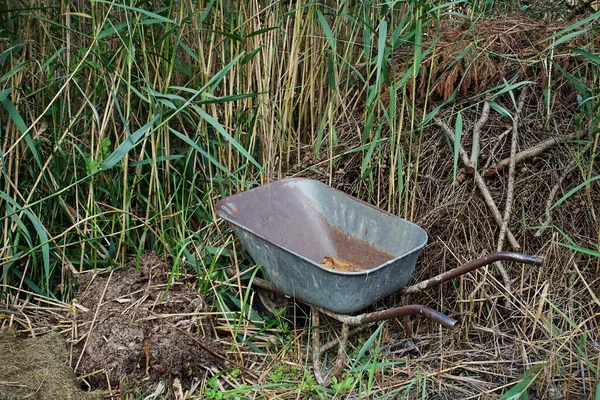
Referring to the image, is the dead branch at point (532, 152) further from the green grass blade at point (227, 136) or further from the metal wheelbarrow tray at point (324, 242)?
the green grass blade at point (227, 136)

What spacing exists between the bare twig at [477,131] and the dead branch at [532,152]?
66 mm

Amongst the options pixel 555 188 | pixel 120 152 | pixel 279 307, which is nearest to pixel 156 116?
pixel 120 152

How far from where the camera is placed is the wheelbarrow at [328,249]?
2270 mm

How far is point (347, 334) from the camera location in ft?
7.83

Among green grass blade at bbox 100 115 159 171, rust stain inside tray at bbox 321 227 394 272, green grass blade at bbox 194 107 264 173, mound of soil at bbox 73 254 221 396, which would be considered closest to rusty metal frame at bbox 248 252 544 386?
rust stain inside tray at bbox 321 227 394 272

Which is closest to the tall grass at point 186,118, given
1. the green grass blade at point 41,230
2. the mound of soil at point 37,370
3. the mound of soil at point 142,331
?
the green grass blade at point 41,230

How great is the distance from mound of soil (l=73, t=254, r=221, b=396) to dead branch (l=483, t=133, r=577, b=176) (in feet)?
4.02

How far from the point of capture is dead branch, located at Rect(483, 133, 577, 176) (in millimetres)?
2756

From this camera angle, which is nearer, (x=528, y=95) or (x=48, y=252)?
(x=48, y=252)

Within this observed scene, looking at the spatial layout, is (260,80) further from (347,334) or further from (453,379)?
(453,379)

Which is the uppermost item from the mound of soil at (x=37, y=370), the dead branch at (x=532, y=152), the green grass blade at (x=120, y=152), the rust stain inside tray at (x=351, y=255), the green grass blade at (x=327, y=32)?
the green grass blade at (x=327, y=32)

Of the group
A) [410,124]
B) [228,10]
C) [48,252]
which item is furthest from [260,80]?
[48,252]

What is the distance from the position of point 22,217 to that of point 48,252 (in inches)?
11.3

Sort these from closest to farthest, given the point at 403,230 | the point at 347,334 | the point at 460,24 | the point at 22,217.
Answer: the point at 347,334, the point at 403,230, the point at 22,217, the point at 460,24
